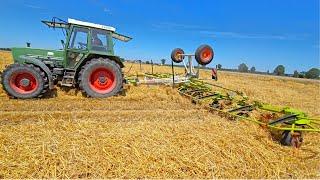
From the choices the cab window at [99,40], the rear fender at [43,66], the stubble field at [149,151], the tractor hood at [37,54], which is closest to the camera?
the stubble field at [149,151]

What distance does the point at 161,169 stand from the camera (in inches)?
147

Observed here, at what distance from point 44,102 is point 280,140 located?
6080mm

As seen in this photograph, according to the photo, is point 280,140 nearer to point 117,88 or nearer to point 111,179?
point 111,179

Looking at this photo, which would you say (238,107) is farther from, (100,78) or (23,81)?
(23,81)

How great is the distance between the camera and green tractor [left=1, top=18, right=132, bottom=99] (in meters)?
8.69

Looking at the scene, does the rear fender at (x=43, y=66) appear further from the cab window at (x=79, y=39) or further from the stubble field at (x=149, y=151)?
the stubble field at (x=149, y=151)

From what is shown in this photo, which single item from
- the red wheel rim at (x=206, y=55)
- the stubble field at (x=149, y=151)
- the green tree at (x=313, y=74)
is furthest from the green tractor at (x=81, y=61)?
the green tree at (x=313, y=74)

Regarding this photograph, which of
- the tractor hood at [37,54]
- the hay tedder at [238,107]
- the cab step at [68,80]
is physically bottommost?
the hay tedder at [238,107]

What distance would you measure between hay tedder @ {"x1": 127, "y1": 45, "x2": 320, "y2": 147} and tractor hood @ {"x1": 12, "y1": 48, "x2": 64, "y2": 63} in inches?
102

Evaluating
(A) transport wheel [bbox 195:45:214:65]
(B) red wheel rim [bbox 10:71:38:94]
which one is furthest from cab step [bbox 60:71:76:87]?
(A) transport wheel [bbox 195:45:214:65]

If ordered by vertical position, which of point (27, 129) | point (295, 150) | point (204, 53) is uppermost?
point (204, 53)

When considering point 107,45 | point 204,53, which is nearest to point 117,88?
point 107,45

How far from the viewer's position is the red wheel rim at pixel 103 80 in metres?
9.02

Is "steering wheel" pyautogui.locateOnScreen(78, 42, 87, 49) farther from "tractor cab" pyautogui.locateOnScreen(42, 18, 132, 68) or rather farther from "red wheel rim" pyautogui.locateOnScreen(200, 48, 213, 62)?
"red wheel rim" pyautogui.locateOnScreen(200, 48, 213, 62)
